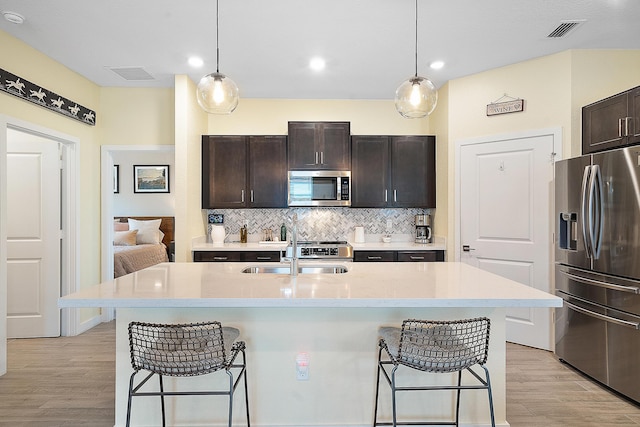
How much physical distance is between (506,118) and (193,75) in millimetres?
3243

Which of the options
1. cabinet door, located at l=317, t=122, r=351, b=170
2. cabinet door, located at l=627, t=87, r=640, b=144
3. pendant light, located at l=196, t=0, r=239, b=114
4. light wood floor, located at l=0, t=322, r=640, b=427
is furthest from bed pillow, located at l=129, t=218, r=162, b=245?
cabinet door, located at l=627, t=87, r=640, b=144

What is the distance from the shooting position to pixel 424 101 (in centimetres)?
255

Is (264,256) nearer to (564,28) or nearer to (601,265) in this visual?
(601,265)

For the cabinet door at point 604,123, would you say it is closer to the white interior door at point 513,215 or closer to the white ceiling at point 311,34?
the white interior door at point 513,215

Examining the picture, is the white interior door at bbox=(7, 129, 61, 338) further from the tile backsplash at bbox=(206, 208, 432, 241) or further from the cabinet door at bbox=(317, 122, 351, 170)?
the cabinet door at bbox=(317, 122, 351, 170)

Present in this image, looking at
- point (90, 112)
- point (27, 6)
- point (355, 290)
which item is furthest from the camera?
point (90, 112)

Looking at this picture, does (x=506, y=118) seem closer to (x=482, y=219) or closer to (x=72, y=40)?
(x=482, y=219)

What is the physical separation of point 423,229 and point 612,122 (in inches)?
87.4

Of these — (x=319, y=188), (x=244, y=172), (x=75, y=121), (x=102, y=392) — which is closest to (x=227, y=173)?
(x=244, y=172)

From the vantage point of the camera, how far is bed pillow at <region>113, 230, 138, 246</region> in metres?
6.98

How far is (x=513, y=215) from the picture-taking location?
4.05m

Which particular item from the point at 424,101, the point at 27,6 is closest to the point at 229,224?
the point at 27,6

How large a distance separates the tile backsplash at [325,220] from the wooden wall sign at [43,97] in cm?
175

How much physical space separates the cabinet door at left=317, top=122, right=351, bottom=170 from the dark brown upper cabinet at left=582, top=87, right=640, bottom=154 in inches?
92.4
